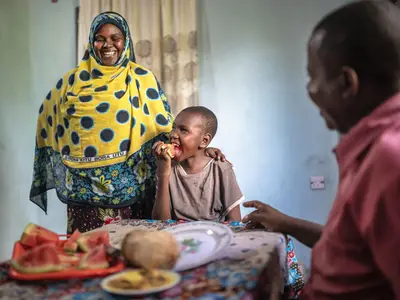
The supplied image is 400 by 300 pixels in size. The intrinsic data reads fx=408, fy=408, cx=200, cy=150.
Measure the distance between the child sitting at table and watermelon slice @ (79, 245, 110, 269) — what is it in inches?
33.6

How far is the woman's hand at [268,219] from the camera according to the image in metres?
1.18

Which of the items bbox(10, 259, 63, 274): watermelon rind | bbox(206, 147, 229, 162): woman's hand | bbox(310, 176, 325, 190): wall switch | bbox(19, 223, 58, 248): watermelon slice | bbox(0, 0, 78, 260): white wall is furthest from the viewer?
bbox(0, 0, 78, 260): white wall

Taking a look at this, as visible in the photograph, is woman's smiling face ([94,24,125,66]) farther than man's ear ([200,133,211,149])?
Yes

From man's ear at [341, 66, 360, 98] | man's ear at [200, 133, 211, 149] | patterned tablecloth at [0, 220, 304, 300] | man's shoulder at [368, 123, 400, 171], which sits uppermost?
man's ear at [341, 66, 360, 98]

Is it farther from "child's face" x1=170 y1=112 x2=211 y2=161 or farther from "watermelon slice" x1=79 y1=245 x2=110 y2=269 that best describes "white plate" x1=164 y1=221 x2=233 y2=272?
"child's face" x1=170 y1=112 x2=211 y2=161

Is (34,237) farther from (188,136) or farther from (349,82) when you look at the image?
(188,136)

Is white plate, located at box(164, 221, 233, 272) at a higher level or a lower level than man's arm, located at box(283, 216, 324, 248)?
higher

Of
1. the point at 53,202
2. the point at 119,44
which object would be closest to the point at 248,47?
the point at 119,44

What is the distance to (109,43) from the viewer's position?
2.06 m

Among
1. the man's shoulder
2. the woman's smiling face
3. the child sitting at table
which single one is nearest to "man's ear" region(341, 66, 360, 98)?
the man's shoulder

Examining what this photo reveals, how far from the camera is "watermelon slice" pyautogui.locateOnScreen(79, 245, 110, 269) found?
0.81 meters

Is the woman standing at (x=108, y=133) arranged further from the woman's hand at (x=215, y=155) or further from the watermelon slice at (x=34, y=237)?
the watermelon slice at (x=34, y=237)

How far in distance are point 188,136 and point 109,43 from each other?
668 millimetres

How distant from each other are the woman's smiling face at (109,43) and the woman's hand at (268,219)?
1.20m
